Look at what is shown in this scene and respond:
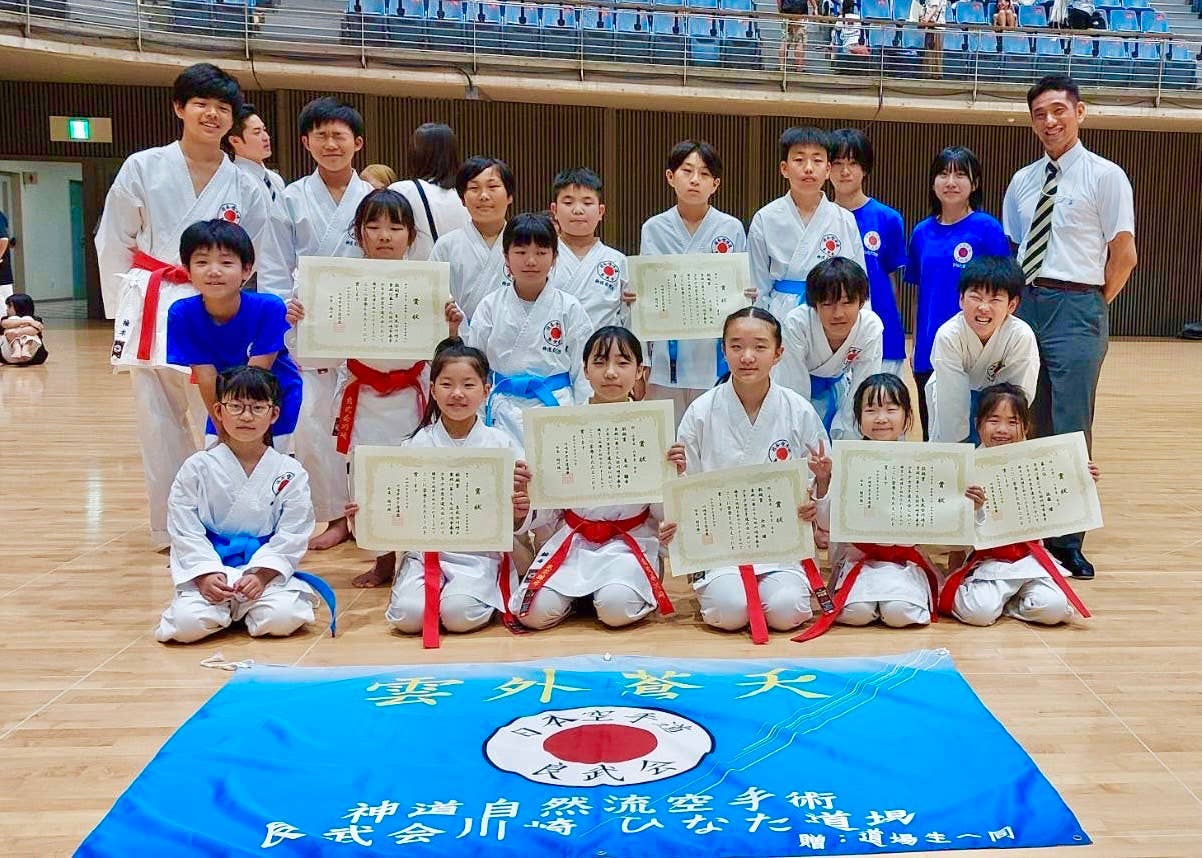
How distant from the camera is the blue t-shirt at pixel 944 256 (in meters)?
4.81

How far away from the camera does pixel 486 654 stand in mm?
3221

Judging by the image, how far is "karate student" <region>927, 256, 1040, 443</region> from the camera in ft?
12.5

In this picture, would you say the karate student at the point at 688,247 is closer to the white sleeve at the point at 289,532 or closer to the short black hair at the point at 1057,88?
the short black hair at the point at 1057,88

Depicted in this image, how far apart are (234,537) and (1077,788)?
2.49 meters

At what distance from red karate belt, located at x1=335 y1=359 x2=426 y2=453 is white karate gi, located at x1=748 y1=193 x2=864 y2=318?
1.44 meters

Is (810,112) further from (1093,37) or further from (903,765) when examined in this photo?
(903,765)

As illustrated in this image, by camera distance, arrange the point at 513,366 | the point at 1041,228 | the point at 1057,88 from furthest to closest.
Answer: the point at 1041,228 < the point at 1057,88 < the point at 513,366

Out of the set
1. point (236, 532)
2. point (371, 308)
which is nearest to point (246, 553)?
point (236, 532)

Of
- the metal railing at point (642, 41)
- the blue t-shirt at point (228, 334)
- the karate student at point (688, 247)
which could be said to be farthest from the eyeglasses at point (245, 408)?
the metal railing at point (642, 41)

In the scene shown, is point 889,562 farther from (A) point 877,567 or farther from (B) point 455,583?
(B) point 455,583

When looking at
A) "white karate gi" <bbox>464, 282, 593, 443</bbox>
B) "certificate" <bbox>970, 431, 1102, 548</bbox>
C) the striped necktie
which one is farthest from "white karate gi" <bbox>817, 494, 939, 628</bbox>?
the striped necktie

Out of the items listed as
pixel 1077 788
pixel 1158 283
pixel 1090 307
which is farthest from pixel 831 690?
pixel 1158 283

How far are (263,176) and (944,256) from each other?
2.98 meters

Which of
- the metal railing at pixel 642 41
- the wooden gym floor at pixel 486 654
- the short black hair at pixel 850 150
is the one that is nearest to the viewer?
the wooden gym floor at pixel 486 654
